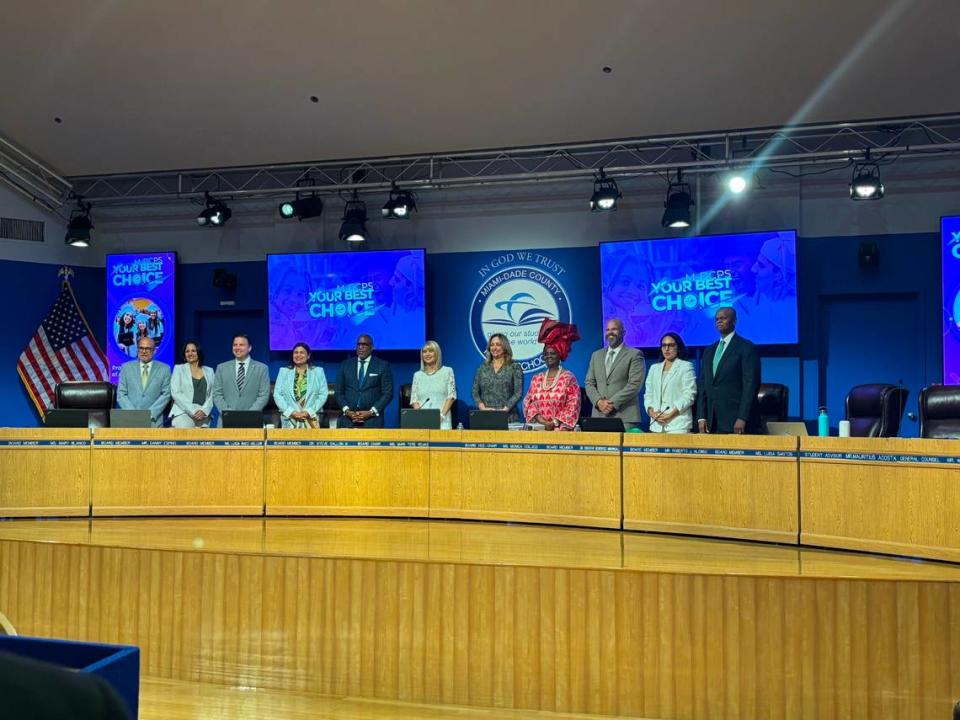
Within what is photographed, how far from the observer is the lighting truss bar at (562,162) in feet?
26.5

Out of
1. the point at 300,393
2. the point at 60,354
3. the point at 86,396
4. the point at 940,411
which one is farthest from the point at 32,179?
the point at 940,411

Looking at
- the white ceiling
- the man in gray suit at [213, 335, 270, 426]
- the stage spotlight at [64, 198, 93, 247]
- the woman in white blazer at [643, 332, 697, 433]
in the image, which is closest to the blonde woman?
the man in gray suit at [213, 335, 270, 426]

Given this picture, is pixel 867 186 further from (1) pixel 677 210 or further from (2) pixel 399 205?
(2) pixel 399 205

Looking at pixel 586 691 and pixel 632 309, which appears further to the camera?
pixel 632 309

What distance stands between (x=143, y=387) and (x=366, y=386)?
5.46 ft

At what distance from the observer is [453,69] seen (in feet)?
25.1

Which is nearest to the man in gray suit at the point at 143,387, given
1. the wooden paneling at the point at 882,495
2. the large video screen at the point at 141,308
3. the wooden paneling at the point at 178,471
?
the wooden paneling at the point at 178,471

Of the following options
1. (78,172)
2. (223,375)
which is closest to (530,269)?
(223,375)

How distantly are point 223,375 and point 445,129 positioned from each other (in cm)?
302

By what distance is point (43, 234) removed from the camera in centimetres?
1029

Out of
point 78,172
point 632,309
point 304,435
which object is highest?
point 78,172

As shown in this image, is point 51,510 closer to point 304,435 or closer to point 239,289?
point 304,435

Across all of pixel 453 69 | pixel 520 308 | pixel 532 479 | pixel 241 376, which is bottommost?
pixel 532 479

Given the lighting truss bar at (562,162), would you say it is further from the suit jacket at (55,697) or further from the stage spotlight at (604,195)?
the suit jacket at (55,697)
